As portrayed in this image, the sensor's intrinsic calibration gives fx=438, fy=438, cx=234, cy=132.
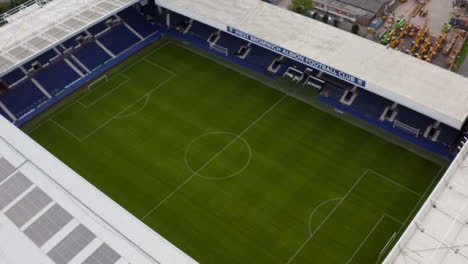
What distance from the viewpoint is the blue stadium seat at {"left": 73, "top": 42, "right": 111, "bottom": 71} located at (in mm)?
63781

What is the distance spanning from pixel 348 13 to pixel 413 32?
10829 millimetres

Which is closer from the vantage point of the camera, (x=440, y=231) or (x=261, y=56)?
(x=440, y=231)

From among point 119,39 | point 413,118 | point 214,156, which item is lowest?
point 214,156

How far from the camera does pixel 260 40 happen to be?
58.6 metres

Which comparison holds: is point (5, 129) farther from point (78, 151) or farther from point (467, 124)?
point (467, 124)

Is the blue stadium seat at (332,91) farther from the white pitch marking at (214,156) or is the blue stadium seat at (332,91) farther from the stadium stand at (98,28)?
the stadium stand at (98,28)

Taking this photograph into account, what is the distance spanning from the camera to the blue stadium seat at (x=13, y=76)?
58.5 metres

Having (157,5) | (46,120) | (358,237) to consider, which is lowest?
(46,120)

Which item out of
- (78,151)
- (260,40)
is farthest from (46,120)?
(260,40)

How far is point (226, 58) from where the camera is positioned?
6531 centimetres

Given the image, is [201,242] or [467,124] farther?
[467,124]

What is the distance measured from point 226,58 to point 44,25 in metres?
25.4

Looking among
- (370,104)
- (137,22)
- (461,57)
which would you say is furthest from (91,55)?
(461,57)

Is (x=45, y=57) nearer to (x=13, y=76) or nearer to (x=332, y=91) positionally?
(x=13, y=76)
